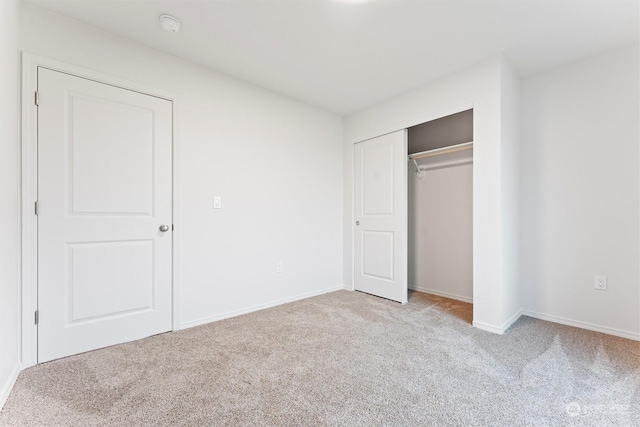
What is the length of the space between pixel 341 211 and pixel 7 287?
308cm

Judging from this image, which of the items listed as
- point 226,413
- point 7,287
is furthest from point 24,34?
point 226,413

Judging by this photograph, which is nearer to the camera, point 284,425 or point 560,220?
point 284,425

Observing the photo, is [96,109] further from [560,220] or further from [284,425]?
[560,220]

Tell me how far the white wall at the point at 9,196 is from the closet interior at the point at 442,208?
3.44m

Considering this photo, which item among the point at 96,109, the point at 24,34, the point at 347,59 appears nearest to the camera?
the point at 24,34

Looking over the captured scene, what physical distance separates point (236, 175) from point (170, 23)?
4.20ft

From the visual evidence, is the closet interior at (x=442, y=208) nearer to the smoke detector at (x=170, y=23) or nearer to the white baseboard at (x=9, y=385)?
the smoke detector at (x=170, y=23)

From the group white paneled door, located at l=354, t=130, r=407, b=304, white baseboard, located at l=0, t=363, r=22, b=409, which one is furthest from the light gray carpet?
white paneled door, located at l=354, t=130, r=407, b=304

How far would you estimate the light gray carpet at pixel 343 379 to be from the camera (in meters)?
1.42

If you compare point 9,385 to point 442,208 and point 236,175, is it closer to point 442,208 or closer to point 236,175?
point 236,175

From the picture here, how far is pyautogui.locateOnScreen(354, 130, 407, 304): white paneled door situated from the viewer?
3.28m

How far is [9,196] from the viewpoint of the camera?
1.64 metres

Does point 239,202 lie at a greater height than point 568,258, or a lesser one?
greater

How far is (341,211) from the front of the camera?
3.92 metres
